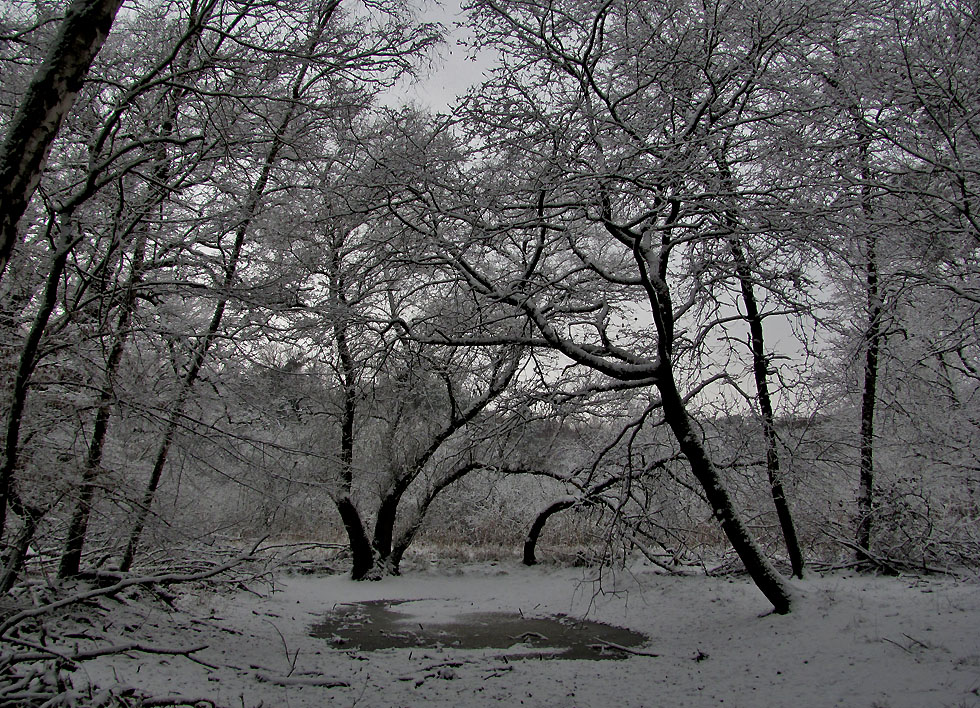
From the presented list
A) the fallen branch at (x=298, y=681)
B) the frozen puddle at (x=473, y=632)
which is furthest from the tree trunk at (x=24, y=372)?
the frozen puddle at (x=473, y=632)

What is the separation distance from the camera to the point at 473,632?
7.82 m

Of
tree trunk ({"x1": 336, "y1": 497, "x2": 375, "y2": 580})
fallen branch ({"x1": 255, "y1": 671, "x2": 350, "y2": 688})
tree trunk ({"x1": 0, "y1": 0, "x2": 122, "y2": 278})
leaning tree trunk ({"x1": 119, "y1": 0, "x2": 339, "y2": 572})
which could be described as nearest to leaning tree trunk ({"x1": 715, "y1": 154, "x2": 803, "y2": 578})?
leaning tree trunk ({"x1": 119, "y1": 0, "x2": 339, "y2": 572})

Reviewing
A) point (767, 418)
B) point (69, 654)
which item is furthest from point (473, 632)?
point (69, 654)

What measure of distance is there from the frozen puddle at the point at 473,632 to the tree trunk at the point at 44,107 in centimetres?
592

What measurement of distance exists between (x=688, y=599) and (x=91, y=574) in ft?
24.0

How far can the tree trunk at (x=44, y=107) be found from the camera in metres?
2.47

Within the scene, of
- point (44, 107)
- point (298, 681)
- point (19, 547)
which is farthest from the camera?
point (298, 681)

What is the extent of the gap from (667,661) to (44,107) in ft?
21.2

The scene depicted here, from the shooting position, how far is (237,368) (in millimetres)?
6789

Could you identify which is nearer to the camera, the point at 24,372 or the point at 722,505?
the point at 24,372

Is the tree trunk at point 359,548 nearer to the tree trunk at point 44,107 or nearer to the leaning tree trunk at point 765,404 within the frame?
the leaning tree trunk at point 765,404

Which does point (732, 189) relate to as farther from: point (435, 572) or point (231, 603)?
point (435, 572)

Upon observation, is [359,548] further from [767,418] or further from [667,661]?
[767,418]

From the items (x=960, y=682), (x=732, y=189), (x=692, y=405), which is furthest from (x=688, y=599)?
(x=732, y=189)
